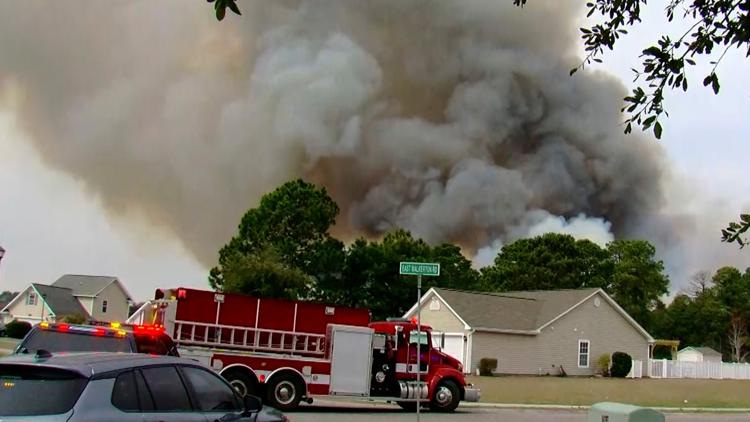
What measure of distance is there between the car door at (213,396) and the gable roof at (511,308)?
3720 cm

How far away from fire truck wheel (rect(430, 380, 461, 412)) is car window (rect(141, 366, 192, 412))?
1506 centimetres

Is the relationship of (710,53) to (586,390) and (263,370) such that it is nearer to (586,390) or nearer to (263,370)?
(263,370)

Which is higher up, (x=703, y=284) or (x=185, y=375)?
(x=703, y=284)

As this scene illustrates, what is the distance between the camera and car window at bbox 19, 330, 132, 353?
490 inches

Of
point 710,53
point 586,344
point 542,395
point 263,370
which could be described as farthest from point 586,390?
point 710,53

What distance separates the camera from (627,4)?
28.7ft

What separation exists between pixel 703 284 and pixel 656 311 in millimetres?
7745

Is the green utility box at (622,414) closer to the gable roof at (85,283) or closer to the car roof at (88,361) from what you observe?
the car roof at (88,361)

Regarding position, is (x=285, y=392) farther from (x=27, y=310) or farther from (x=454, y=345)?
(x=27, y=310)

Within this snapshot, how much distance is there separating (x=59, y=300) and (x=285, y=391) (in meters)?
69.7

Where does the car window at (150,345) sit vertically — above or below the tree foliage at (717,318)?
below

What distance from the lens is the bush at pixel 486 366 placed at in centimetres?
4388

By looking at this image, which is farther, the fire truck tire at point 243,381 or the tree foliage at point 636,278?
the tree foliage at point 636,278

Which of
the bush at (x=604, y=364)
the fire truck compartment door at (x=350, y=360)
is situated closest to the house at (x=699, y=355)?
the bush at (x=604, y=364)
